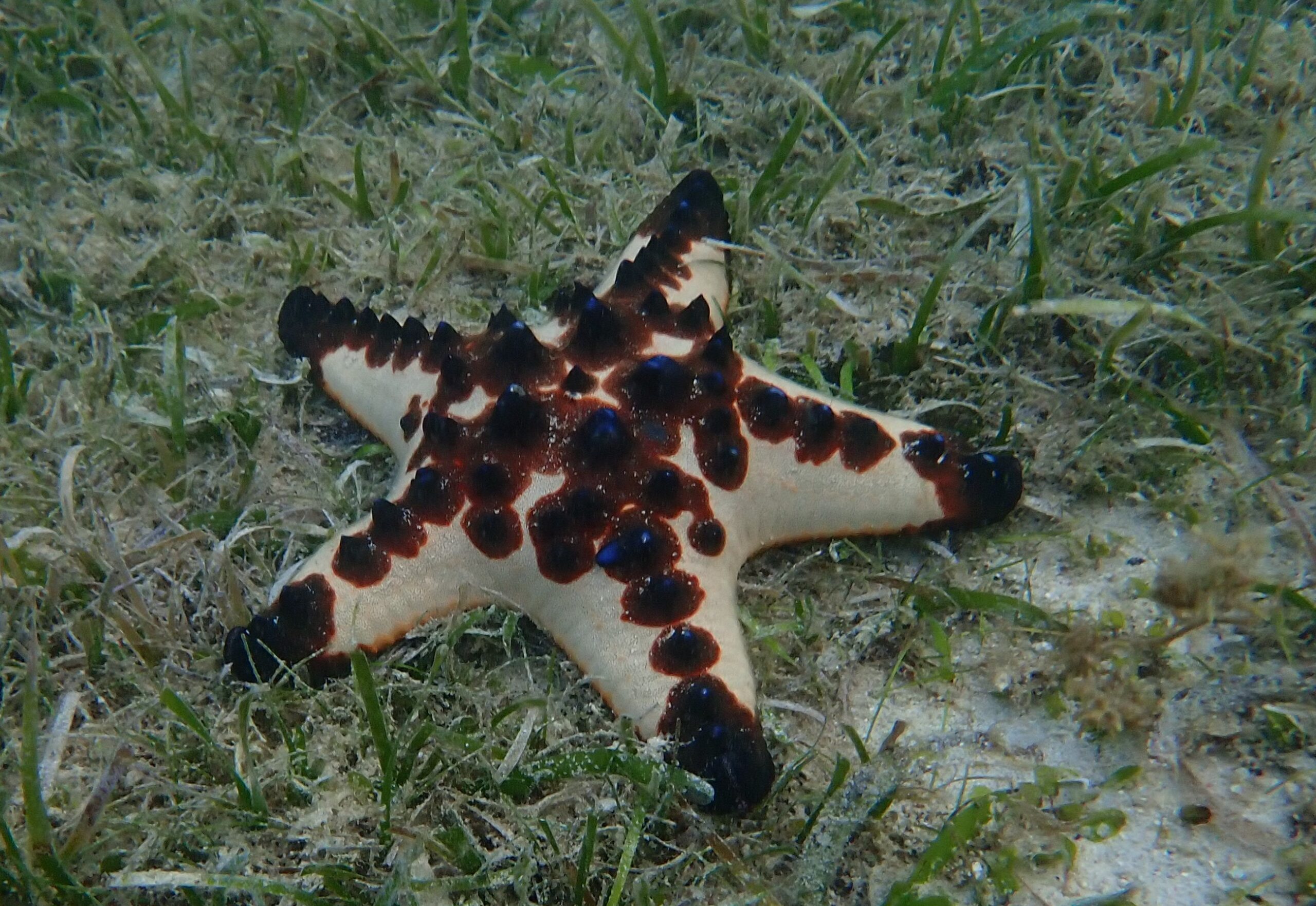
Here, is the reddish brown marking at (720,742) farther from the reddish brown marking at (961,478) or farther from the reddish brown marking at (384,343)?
the reddish brown marking at (384,343)

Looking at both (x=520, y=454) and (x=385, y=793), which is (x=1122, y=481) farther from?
(x=385, y=793)

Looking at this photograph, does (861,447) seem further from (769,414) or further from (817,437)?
A: (769,414)

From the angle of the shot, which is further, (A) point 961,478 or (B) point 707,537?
(A) point 961,478

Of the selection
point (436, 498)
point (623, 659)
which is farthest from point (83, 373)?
point (623, 659)

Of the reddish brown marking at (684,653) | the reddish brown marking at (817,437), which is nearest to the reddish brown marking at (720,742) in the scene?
the reddish brown marking at (684,653)

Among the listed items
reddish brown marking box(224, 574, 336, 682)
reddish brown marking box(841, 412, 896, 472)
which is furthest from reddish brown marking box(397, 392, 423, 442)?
reddish brown marking box(841, 412, 896, 472)

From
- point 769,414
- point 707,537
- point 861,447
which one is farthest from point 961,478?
point 707,537

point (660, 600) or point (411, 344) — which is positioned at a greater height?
point (411, 344)

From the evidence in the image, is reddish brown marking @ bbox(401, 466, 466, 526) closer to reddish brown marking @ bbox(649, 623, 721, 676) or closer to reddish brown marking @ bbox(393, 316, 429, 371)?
Result: reddish brown marking @ bbox(393, 316, 429, 371)
